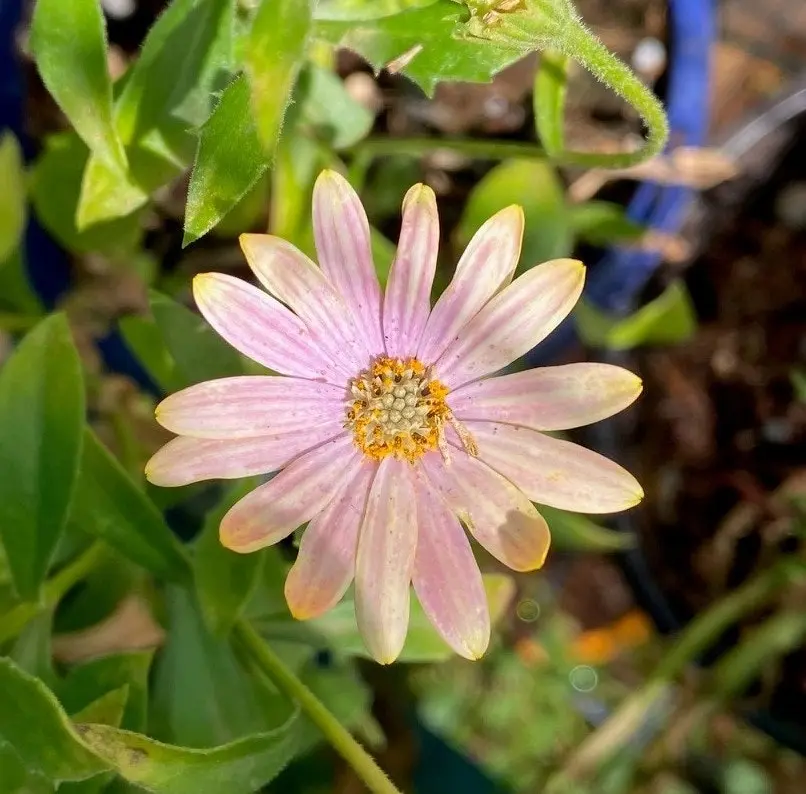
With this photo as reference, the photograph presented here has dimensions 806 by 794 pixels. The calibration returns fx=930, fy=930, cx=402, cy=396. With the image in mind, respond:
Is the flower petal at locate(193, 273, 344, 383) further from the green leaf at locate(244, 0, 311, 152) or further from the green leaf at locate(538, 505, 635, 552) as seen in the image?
the green leaf at locate(538, 505, 635, 552)

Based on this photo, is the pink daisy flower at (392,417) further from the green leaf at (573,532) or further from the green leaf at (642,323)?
the green leaf at (642,323)

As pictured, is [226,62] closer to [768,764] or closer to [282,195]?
[282,195]

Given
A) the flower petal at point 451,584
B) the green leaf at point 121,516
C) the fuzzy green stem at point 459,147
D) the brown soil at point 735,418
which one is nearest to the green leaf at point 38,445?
the green leaf at point 121,516

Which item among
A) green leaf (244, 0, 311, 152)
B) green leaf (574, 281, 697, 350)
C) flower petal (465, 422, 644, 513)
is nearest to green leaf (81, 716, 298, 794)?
flower petal (465, 422, 644, 513)

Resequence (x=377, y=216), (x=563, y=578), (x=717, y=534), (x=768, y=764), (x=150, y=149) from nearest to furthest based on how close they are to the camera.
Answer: (x=150, y=149) < (x=377, y=216) < (x=717, y=534) < (x=768, y=764) < (x=563, y=578)

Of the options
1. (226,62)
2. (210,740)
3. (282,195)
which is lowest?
(210,740)

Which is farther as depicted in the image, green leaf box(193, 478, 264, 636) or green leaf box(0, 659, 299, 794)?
green leaf box(193, 478, 264, 636)

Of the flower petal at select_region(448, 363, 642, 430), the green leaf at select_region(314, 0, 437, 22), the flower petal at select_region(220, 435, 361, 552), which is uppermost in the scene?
the green leaf at select_region(314, 0, 437, 22)

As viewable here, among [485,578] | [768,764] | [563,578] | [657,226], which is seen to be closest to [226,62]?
[485,578]
